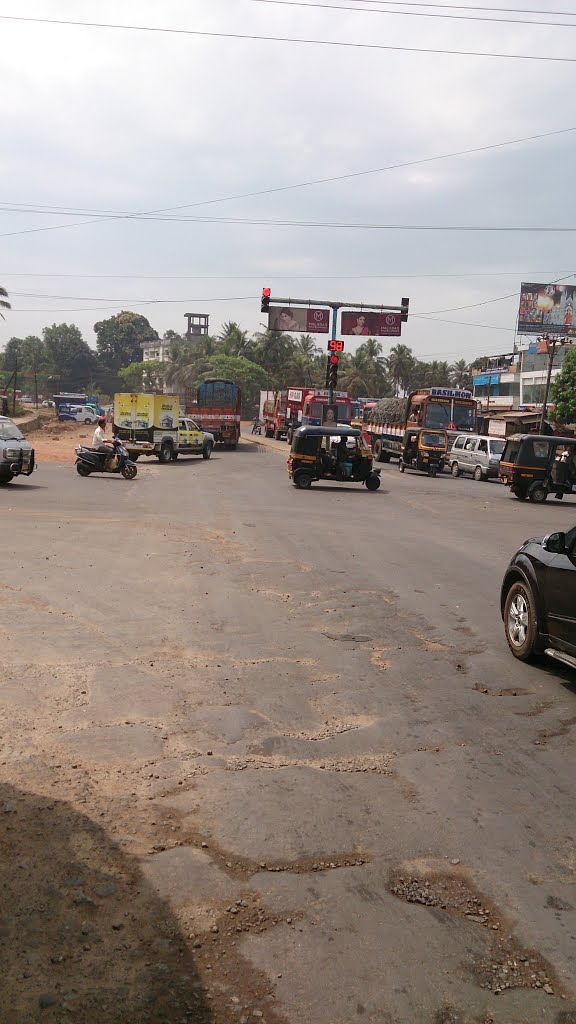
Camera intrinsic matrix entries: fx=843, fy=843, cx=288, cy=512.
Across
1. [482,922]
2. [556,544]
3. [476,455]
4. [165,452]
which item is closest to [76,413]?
[165,452]

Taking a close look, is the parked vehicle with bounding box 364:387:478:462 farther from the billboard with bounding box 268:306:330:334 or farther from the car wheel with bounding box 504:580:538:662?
the car wheel with bounding box 504:580:538:662

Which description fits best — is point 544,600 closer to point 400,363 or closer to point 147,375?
point 400,363

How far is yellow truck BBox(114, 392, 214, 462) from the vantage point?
3159cm

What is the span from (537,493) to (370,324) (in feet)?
87.7

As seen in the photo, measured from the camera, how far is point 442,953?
3215 mm

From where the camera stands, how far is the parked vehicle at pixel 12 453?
1986 cm

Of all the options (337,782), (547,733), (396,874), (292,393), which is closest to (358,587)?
(547,733)

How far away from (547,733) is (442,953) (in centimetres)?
271

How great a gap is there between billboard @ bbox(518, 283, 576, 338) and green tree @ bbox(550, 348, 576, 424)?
30.5 meters

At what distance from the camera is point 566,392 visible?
56219 millimetres

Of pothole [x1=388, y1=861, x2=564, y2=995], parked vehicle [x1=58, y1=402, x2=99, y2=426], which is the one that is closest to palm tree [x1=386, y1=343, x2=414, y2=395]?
parked vehicle [x1=58, y1=402, x2=99, y2=426]

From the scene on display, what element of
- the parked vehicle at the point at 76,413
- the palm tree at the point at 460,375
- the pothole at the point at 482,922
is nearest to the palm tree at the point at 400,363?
the palm tree at the point at 460,375

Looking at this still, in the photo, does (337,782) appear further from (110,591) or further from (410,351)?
(410,351)

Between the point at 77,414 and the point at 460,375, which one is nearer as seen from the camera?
the point at 77,414
